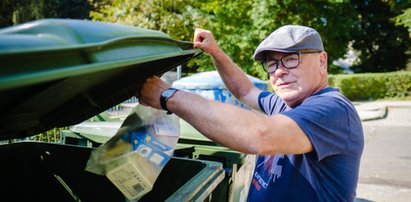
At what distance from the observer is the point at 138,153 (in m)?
1.49

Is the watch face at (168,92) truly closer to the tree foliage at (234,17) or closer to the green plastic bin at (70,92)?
the green plastic bin at (70,92)

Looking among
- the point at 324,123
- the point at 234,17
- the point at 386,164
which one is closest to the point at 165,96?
the point at 324,123

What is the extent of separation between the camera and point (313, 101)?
5.15 feet

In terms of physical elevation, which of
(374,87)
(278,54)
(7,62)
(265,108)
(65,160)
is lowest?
(374,87)

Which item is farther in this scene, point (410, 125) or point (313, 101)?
point (410, 125)

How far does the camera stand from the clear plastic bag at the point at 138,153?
148cm

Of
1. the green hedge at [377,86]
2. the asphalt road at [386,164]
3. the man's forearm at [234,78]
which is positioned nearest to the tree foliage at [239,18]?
the green hedge at [377,86]

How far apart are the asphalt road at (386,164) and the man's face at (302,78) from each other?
321 cm

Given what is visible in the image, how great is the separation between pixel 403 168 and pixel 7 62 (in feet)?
20.1

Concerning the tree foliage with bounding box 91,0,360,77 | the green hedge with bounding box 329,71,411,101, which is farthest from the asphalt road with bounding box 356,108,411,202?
the green hedge with bounding box 329,71,411,101

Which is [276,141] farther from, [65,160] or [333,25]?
[333,25]

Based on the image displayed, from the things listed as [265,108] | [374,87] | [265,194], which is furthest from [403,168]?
[374,87]

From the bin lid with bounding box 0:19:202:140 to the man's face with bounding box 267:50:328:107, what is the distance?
0.47 m

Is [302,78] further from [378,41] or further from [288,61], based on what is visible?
[378,41]
